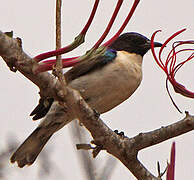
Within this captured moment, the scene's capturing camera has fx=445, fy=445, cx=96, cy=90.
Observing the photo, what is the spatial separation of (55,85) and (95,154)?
47.2 inches

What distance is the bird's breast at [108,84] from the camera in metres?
5.41

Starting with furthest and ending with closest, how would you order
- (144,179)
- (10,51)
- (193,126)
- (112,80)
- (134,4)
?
1. (112,80)
2. (144,179)
3. (193,126)
4. (10,51)
5. (134,4)

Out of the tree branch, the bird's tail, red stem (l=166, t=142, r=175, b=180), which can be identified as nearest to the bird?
the bird's tail

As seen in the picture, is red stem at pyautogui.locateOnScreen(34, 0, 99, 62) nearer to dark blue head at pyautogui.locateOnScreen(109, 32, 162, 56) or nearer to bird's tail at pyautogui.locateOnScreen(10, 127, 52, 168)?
bird's tail at pyautogui.locateOnScreen(10, 127, 52, 168)

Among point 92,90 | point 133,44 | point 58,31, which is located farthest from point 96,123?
point 133,44

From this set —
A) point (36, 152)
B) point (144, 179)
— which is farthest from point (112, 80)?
point (144, 179)

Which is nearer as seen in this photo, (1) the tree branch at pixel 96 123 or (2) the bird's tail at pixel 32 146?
(1) the tree branch at pixel 96 123

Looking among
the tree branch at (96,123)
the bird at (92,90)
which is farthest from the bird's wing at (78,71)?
the tree branch at (96,123)

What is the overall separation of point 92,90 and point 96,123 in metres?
2.31

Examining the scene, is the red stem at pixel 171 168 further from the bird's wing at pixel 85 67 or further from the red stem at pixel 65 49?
the bird's wing at pixel 85 67

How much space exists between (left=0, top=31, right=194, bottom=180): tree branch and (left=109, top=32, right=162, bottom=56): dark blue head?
11.6 ft

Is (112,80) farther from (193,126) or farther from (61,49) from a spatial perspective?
(61,49)

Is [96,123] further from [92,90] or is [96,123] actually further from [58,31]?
[92,90]

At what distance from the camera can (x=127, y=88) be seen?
5652mm
